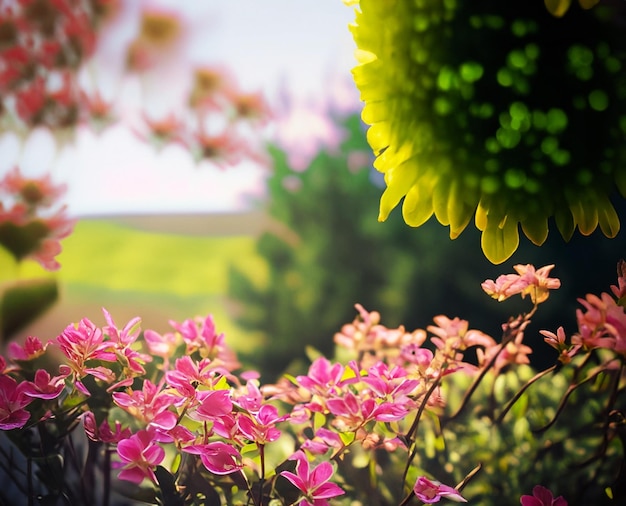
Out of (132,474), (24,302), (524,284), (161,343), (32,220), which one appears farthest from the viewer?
(24,302)

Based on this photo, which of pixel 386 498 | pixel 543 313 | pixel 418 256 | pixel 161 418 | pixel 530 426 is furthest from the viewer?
pixel 418 256

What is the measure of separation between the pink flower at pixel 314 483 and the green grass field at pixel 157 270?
1.42 metres

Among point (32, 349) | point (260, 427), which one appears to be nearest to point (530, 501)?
point (260, 427)

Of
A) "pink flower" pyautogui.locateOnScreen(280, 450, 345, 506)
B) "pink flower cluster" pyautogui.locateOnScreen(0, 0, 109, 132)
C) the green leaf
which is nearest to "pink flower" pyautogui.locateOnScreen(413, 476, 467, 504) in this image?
"pink flower" pyautogui.locateOnScreen(280, 450, 345, 506)

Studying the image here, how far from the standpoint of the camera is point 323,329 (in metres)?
2.00

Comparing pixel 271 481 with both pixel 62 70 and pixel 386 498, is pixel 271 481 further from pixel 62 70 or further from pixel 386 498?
pixel 62 70

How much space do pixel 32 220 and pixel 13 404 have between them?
0.56m

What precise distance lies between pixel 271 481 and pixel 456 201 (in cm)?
46

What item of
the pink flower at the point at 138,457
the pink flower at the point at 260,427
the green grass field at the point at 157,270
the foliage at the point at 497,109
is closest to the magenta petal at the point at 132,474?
the pink flower at the point at 138,457

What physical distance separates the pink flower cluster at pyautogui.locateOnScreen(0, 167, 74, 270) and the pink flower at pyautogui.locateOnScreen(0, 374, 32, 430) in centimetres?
34

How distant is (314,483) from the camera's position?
2.20 ft

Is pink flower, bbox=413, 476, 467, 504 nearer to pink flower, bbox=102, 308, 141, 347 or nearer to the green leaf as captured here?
pink flower, bbox=102, 308, 141, 347

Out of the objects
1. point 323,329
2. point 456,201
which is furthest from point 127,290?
point 456,201

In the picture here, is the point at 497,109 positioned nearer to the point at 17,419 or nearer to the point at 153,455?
the point at 153,455
